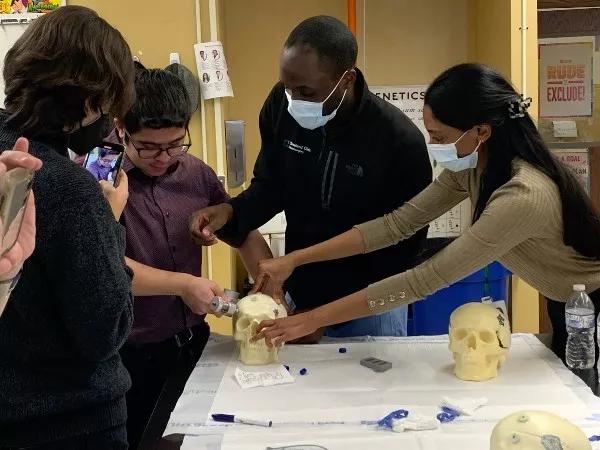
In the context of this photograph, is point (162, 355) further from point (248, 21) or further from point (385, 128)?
point (248, 21)

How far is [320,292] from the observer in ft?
6.77

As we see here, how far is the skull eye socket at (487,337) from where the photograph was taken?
163cm

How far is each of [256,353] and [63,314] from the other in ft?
Result: 2.26

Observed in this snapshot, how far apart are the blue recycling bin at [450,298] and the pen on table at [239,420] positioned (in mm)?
1551

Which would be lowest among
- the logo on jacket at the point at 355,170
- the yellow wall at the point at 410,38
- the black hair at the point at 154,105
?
the logo on jacket at the point at 355,170

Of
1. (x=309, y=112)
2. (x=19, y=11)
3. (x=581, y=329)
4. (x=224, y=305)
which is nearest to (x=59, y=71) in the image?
(x=224, y=305)

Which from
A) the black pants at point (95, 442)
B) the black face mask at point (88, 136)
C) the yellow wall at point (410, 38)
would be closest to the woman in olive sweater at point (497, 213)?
the black pants at point (95, 442)

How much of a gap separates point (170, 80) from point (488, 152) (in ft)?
2.82

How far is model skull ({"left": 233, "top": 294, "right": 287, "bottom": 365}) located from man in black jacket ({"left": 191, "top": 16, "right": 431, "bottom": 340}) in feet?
0.80

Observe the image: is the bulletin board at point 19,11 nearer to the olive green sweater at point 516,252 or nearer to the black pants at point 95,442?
the olive green sweater at point 516,252

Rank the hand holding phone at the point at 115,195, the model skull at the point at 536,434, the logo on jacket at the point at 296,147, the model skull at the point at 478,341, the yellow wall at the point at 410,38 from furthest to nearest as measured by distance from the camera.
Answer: the yellow wall at the point at 410,38
the logo on jacket at the point at 296,147
the model skull at the point at 478,341
the hand holding phone at the point at 115,195
the model skull at the point at 536,434

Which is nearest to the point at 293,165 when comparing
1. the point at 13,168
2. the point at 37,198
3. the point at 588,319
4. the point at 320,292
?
the point at 320,292

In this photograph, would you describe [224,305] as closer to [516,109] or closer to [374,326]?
[374,326]

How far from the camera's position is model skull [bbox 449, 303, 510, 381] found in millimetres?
1607
